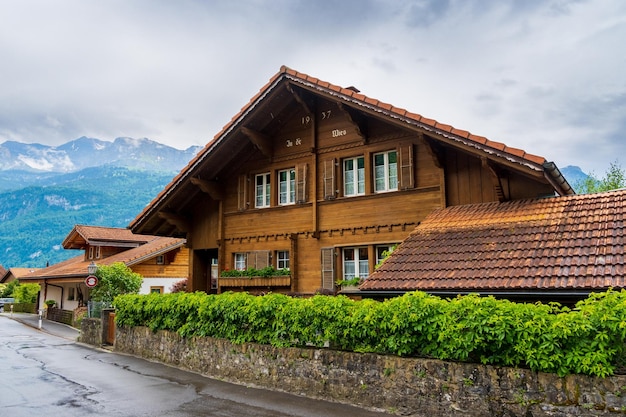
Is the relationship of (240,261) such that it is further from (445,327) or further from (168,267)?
(168,267)

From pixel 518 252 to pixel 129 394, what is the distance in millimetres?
8898

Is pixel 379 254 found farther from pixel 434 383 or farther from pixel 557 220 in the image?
pixel 434 383

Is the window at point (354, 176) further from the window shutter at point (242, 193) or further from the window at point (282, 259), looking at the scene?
the window shutter at point (242, 193)

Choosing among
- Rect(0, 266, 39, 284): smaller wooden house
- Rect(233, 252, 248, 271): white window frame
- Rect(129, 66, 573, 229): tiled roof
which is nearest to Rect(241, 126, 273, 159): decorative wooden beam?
Rect(129, 66, 573, 229): tiled roof

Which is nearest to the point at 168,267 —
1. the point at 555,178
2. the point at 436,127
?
the point at 436,127

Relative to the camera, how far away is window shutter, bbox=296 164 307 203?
57.7 feet

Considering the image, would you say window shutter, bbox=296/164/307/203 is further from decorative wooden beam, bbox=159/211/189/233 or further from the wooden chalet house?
A: decorative wooden beam, bbox=159/211/189/233

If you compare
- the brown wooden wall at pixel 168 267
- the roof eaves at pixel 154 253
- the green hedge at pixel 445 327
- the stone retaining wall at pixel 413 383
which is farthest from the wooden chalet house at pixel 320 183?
the brown wooden wall at pixel 168 267

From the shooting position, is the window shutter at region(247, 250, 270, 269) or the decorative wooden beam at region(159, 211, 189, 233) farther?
the decorative wooden beam at region(159, 211, 189, 233)

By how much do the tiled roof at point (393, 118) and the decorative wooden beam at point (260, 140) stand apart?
0.45 metres

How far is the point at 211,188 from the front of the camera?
64.4 feet

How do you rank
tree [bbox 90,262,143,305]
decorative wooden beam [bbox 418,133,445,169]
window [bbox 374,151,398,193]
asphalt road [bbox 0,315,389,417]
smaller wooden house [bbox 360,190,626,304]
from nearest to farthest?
asphalt road [bbox 0,315,389,417]
smaller wooden house [bbox 360,190,626,304]
decorative wooden beam [bbox 418,133,445,169]
window [bbox 374,151,398,193]
tree [bbox 90,262,143,305]

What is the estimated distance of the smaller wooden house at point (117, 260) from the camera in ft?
117

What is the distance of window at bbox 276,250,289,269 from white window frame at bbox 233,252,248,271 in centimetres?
135
